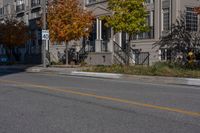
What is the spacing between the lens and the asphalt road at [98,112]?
29.6 feet

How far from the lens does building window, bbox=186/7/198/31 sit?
3506cm

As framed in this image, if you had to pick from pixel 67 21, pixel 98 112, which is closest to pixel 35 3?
pixel 67 21

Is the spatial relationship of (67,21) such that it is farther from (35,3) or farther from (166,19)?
(35,3)

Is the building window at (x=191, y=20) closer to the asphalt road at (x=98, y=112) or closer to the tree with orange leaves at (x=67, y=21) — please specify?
the tree with orange leaves at (x=67, y=21)

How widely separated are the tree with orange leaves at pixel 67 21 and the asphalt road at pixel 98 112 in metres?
22.0

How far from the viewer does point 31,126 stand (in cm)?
929

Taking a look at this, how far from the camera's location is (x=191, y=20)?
116 ft

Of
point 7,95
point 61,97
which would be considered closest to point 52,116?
point 61,97

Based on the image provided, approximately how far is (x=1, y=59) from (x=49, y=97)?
4392 centimetres

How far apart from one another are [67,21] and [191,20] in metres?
10.2

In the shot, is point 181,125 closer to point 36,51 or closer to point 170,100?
point 170,100

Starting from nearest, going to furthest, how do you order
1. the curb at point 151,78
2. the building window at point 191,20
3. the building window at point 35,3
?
the curb at point 151,78 → the building window at point 191,20 → the building window at point 35,3

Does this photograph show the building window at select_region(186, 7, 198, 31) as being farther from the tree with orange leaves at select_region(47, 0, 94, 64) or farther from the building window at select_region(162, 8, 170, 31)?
the tree with orange leaves at select_region(47, 0, 94, 64)

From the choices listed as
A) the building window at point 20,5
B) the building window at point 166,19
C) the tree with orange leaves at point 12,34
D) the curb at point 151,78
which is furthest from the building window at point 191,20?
the building window at point 20,5
